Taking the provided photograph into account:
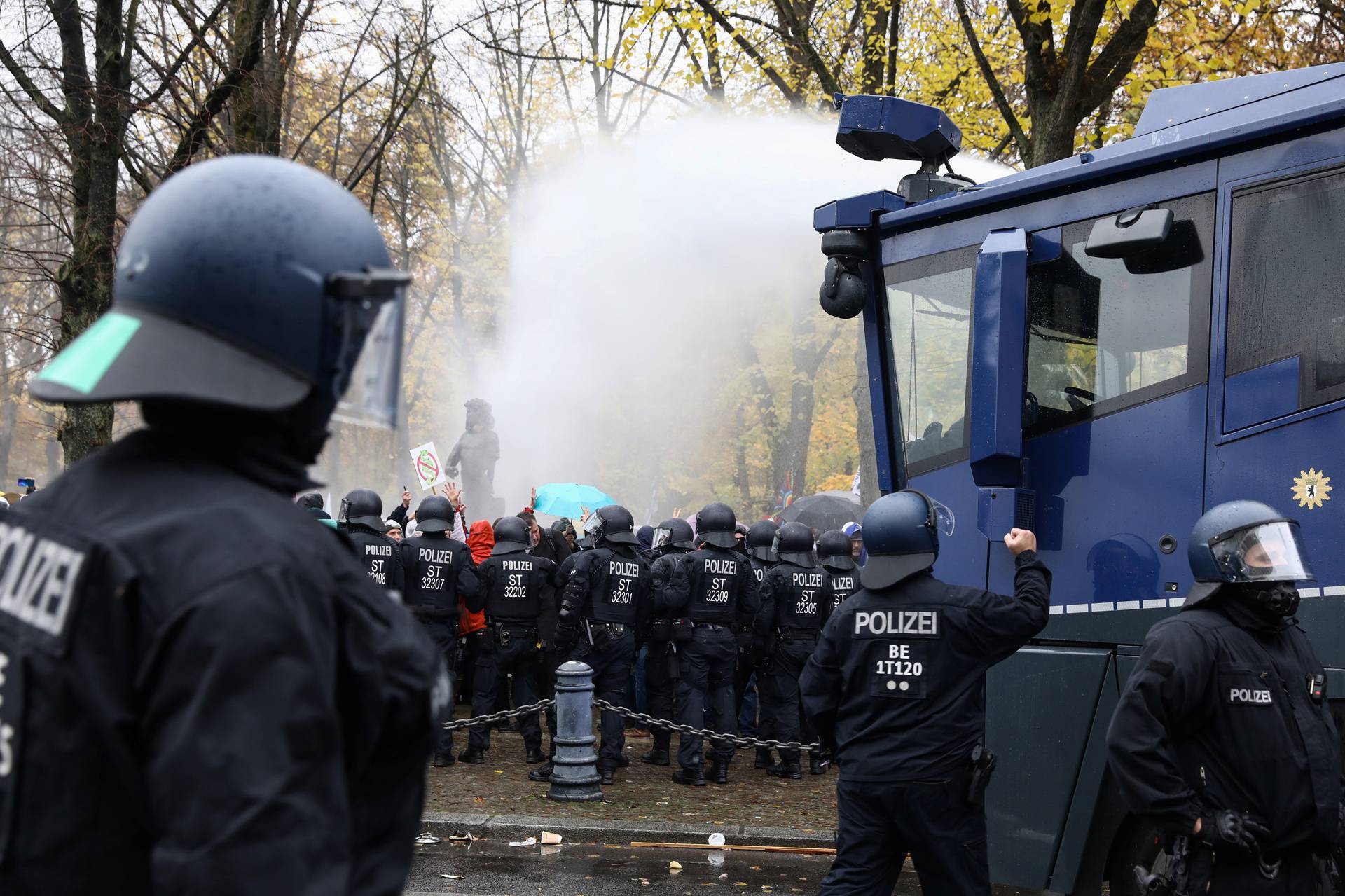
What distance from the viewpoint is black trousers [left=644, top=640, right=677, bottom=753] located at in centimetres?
1159

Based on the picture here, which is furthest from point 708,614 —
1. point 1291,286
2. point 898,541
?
point 1291,286

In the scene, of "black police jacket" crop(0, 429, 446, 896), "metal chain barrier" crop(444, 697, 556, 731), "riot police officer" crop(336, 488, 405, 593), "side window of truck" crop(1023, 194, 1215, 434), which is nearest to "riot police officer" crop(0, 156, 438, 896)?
"black police jacket" crop(0, 429, 446, 896)

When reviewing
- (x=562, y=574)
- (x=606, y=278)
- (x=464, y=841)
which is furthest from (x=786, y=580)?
(x=606, y=278)

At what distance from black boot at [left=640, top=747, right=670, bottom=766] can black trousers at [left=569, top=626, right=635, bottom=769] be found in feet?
3.13

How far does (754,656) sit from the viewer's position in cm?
1124

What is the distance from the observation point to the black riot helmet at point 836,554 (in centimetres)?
1174

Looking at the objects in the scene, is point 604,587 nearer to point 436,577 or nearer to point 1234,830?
point 436,577

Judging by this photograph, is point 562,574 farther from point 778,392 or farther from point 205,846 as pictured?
point 778,392

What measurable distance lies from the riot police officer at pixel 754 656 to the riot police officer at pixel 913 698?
244 inches

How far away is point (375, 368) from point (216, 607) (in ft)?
1.66

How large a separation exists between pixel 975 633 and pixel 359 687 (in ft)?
11.9

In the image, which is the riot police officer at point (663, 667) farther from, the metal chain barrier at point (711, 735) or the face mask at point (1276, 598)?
the face mask at point (1276, 598)

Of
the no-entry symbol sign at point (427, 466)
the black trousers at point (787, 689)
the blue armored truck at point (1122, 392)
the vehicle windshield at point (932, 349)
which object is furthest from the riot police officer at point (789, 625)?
the no-entry symbol sign at point (427, 466)

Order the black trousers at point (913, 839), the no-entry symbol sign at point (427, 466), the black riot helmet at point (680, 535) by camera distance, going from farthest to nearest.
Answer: the no-entry symbol sign at point (427, 466), the black riot helmet at point (680, 535), the black trousers at point (913, 839)
